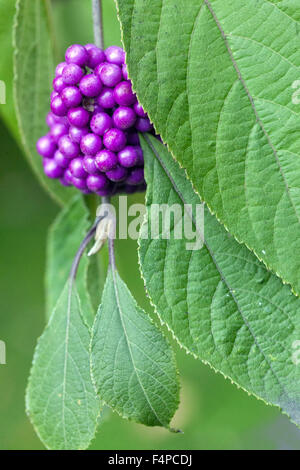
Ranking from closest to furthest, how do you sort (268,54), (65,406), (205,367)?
(268,54)
(65,406)
(205,367)

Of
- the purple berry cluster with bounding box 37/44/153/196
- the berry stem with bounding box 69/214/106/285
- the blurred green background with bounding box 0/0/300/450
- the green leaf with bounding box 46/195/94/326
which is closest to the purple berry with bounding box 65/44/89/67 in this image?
the purple berry cluster with bounding box 37/44/153/196

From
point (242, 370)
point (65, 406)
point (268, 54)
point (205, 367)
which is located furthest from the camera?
point (205, 367)

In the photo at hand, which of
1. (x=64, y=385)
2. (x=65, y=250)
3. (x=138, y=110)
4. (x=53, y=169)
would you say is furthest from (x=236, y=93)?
(x=65, y=250)

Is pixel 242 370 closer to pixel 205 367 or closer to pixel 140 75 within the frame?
pixel 140 75

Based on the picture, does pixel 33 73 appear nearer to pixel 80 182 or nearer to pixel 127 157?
pixel 80 182

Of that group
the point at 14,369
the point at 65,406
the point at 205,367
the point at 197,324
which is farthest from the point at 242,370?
the point at 14,369

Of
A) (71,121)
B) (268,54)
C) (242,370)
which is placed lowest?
(242,370)

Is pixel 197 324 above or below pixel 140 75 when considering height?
below
